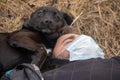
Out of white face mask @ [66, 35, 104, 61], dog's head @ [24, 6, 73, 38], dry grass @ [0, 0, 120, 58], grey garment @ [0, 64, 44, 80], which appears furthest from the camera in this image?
dry grass @ [0, 0, 120, 58]

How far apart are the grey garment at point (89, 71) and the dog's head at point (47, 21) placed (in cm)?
102

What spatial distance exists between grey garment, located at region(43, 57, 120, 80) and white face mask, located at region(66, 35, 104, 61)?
55 cm

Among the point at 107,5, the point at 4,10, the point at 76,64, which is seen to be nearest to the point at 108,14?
the point at 107,5

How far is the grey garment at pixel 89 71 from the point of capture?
102 inches

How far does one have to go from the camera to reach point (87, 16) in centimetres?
475

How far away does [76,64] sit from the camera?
2729mm

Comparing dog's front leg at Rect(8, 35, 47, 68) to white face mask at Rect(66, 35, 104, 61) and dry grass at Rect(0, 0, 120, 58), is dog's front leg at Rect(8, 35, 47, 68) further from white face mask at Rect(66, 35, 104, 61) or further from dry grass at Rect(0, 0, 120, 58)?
dry grass at Rect(0, 0, 120, 58)

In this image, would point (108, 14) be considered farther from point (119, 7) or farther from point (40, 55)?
point (40, 55)

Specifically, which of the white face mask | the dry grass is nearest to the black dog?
the white face mask

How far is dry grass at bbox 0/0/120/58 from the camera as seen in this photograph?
4.53 m

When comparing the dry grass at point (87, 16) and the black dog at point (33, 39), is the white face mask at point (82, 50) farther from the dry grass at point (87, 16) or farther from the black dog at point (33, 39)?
the dry grass at point (87, 16)

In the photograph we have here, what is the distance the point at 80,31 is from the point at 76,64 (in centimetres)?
191

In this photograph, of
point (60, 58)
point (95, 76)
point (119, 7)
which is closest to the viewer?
point (95, 76)

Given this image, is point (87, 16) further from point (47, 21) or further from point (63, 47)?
point (63, 47)
